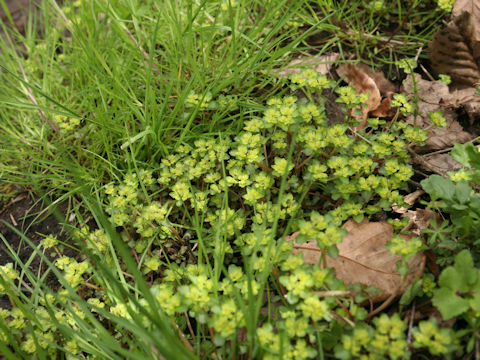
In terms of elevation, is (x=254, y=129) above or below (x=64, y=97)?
below

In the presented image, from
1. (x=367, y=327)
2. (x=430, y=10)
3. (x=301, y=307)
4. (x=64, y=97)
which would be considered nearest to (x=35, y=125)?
(x=64, y=97)

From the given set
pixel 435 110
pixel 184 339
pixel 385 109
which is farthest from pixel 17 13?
pixel 435 110

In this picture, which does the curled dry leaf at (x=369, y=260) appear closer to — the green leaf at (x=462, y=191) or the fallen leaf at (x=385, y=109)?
the green leaf at (x=462, y=191)

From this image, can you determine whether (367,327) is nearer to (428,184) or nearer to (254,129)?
(428,184)

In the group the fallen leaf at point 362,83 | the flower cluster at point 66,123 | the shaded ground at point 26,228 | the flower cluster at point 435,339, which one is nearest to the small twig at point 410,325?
the flower cluster at point 435,339

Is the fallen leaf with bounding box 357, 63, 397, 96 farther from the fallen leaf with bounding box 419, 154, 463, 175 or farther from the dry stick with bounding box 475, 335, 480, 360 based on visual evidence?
the dry stick with bounding box 475, 335, 480, 360

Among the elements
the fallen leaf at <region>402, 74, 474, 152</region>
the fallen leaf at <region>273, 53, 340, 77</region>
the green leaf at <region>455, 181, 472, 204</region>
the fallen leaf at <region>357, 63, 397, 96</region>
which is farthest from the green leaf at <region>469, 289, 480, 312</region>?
the fallen leaf at <region>273, 53, 340, 77</region>

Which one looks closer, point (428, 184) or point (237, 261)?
point (428, 184)

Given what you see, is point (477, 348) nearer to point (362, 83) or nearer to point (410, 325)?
point (410, 325)
